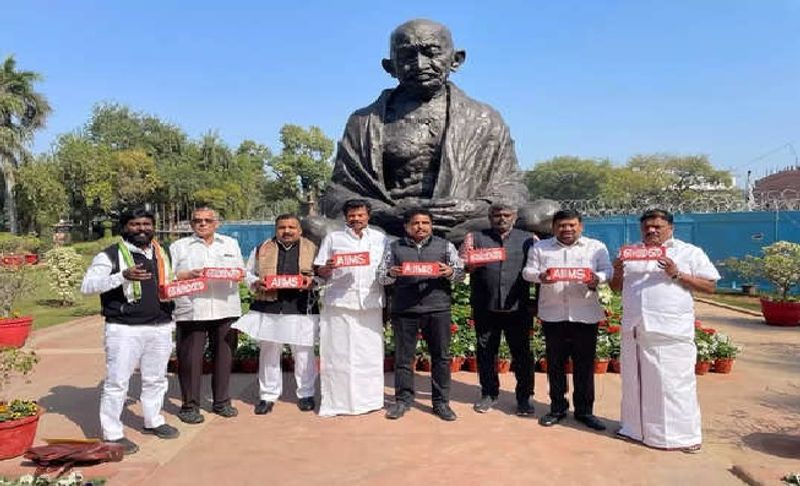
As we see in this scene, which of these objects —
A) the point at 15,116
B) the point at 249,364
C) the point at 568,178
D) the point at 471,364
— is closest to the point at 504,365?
the point at 471,364

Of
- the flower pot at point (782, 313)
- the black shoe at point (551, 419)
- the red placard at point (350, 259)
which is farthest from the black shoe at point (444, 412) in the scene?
the flower pot at point (782, 313)

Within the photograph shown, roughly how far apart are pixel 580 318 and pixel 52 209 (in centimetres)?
2994

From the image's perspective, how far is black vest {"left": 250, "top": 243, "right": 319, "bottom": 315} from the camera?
A: 15.8 ft

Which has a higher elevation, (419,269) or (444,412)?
(419,269)

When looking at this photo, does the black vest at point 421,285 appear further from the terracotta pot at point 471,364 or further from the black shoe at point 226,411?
the terracotta pot at point 471,364

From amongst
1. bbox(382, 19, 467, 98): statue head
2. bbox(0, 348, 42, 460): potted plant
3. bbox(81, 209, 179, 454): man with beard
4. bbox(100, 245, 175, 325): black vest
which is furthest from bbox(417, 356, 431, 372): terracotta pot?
bbox(0, 348, 42, 460): potted plant

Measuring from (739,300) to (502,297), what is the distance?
34.1 ft

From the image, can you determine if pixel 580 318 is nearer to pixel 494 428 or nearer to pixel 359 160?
pixel 494 428

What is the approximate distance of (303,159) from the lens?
46.0 meters

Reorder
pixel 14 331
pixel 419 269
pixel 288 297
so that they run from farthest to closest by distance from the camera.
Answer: pixel 14 331 < pixel 288 297 < pixel 419 269

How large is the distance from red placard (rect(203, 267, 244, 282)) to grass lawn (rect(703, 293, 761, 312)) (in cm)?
1002

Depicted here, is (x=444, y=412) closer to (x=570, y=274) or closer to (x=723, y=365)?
(x=570, y=274)

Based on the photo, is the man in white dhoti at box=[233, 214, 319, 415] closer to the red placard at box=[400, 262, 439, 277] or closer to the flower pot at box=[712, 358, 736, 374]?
the red placard at box=[400, 262, 439, 277]

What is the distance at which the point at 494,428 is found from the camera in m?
4.35
